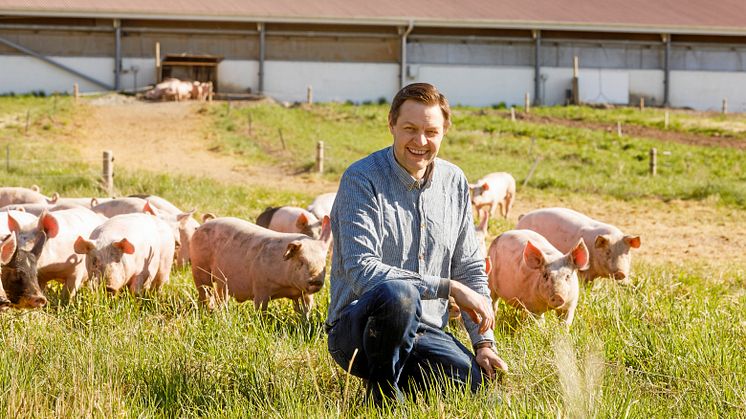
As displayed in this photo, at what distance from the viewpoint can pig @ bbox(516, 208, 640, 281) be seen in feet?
26.3

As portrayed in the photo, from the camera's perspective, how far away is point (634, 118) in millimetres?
30469

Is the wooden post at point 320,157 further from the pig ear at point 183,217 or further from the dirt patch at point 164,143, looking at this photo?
the pig ear at point 183,217

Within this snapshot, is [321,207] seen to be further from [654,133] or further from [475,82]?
[475,82]

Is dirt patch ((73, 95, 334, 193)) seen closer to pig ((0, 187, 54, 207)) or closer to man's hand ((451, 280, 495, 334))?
pig ((0, 187, 54, 207))

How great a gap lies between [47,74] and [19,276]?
29.8 metres

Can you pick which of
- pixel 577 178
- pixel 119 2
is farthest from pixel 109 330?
pixel 119 2

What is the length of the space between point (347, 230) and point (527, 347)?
4.76 feet

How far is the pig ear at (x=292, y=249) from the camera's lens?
6507 mm

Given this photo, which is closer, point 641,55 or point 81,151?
point 81,151

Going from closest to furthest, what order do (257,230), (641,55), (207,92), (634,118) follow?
(257,230) → (634,118) → (207,92) → (641,55)

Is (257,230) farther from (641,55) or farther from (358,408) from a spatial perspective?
(641,55)

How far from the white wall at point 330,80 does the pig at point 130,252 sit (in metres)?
27.7

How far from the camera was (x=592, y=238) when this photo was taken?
329 inches

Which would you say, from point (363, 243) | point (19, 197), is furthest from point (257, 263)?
point (19, 197)
